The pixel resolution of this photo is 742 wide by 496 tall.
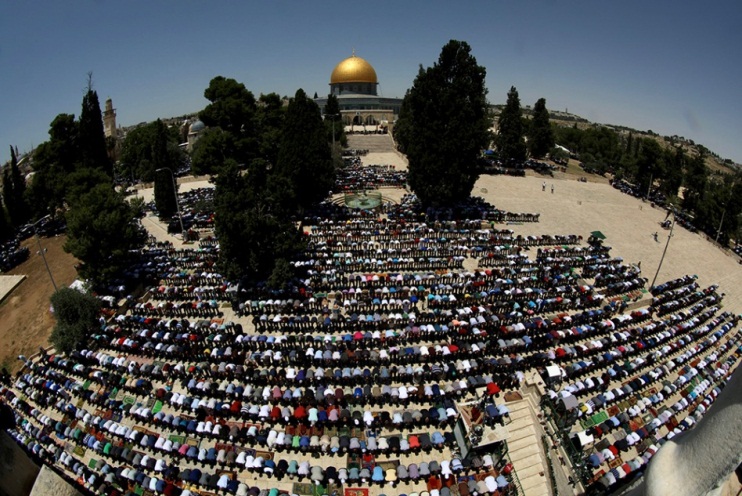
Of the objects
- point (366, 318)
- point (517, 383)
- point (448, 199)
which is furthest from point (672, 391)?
point (448, 199)

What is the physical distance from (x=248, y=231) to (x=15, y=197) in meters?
33.5

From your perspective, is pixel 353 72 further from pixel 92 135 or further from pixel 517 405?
pixel 517 405

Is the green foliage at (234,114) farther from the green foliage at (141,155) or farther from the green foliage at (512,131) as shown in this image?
the green foliage at (512,131)

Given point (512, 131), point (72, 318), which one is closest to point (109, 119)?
point (72, 318)

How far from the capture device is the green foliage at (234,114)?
4278 cm

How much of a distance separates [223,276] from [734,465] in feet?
86.3

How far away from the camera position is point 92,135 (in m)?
38.1

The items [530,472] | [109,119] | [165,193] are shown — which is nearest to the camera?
[530,472]

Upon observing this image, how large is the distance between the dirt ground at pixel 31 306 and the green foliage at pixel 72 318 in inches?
199

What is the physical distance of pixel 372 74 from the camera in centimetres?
9319

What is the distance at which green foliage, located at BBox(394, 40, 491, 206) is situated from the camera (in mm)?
34156

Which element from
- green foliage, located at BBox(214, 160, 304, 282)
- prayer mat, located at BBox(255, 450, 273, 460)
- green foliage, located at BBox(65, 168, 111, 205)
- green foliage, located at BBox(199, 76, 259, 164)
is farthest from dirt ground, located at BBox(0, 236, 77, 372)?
green foliage, located at BBox(199, 76, 259, 164)

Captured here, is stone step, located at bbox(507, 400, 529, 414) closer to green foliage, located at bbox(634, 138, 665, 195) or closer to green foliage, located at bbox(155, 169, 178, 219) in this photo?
green foliage, located at bbox(155, 169, 178, 219)

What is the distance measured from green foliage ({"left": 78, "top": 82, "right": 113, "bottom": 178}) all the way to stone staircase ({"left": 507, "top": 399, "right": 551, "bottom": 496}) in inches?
1673
